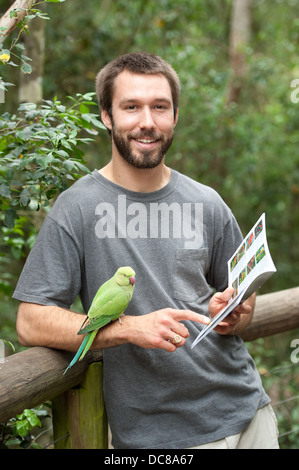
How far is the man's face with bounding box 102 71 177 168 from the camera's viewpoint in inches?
71.9

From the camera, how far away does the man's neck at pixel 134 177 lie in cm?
186

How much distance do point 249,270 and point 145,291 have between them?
390mm

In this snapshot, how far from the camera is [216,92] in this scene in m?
6.45

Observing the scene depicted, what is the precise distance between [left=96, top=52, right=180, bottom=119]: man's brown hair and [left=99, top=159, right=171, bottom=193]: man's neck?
0.21 m

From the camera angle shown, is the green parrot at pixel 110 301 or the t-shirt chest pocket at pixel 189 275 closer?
the green parrot at pixel 110 301

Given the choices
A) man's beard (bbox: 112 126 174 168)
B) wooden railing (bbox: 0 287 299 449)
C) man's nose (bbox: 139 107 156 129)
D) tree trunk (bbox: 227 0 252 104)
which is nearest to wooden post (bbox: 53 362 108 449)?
wooden railing (bbox: 0 287 299 449)

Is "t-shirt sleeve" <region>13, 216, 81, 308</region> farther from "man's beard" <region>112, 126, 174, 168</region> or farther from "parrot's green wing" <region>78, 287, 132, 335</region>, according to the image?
"man's beard" <region>112, 126, 174, 168</region>

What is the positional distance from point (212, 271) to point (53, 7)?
374cm

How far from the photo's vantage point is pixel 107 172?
1.92 metres

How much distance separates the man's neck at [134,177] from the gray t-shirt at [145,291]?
29 mm

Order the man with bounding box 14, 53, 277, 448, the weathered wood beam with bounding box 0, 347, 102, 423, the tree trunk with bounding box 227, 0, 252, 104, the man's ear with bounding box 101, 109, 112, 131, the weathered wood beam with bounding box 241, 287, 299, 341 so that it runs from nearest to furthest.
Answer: the weathered wood beam with bounding box 0, 347, 102, 423 < the man with bounding box 14, 53, 277, 448 < the man's ear with bounding box 101, 109, 112, 131 < the weathered wood beam with bounding box 241, 287, 299, 341 < the tree trunk with bounding box 227, 0, 252, 104

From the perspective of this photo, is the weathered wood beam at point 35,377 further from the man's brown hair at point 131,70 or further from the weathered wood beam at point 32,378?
the man's brown hair at point 131,70

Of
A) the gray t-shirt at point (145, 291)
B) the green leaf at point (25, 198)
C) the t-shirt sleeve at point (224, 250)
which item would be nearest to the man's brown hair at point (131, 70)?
the gray t-shirt at point (145, 291)

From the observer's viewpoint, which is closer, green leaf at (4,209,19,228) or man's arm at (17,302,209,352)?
man's arm at (17,302,209,352)
